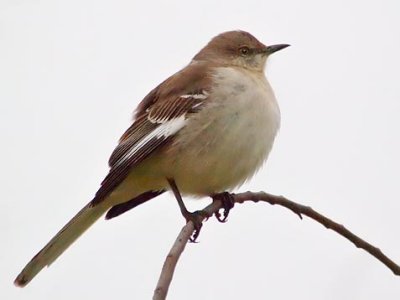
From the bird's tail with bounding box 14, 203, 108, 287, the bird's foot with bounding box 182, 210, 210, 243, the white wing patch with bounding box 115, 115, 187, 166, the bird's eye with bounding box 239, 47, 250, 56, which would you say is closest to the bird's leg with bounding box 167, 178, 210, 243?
the bird's foot with bounding box 182, 210, 210, 243

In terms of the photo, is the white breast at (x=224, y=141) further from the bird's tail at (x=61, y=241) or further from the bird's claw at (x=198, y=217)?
the bird's tail at (x=61, y=241)

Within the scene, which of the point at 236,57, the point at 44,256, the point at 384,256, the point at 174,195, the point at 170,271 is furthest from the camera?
the point at 236,57

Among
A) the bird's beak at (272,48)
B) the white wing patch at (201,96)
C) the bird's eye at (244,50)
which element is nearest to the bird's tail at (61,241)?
the white wing patch at (201,96)

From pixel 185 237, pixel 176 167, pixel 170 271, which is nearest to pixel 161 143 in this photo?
pixel 176 167

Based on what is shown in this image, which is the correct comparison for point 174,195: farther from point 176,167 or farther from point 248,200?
point 248,200

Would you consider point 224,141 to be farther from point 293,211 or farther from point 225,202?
point 293,211

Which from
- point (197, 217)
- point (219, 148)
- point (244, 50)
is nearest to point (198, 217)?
point (197, 217)
